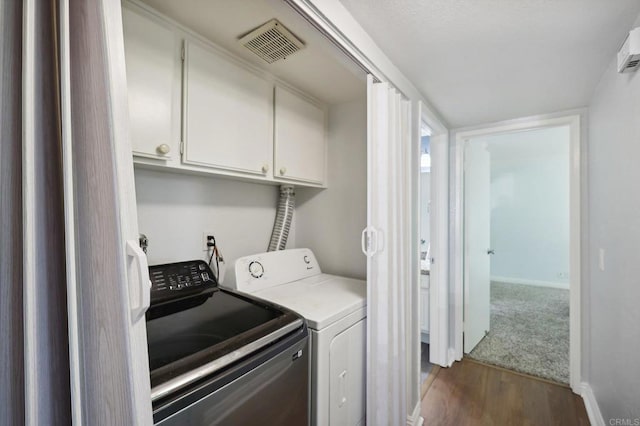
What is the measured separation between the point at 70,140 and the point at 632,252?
2058mm

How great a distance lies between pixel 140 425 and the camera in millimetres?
539

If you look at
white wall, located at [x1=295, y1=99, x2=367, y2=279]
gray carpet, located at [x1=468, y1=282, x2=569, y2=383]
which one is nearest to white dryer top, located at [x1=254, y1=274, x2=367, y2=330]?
white wall, located at [x1=295, y1=99, x2=367, y2=279]

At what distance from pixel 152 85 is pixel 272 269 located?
1168 millimetres

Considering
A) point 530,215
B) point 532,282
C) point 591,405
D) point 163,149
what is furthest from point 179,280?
point 532,282

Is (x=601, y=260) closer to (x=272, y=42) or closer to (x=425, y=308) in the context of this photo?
(x=425, y=308)

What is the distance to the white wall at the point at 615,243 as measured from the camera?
1221 mm

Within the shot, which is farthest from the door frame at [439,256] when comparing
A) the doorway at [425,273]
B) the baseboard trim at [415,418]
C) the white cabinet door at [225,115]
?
the white cabinet door at [225,115]

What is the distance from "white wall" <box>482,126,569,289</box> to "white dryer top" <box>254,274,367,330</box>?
4213 mm

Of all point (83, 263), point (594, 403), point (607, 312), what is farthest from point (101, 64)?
point (594, 403)

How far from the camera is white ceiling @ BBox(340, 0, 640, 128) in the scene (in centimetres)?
110

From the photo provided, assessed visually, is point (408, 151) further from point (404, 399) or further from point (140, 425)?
point (140, 425)

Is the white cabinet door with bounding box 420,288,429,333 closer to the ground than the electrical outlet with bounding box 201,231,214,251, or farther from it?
closer to the ground

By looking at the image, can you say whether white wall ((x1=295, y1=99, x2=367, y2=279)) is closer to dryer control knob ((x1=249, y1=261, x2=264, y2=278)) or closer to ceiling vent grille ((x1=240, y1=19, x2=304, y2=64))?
dryer control knob ((x1=249, y1=261, x2=264, y2=278))

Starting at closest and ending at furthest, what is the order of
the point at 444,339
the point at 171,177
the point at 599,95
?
the point at 171,177 < the point at 599,95 < the point at 444,339
